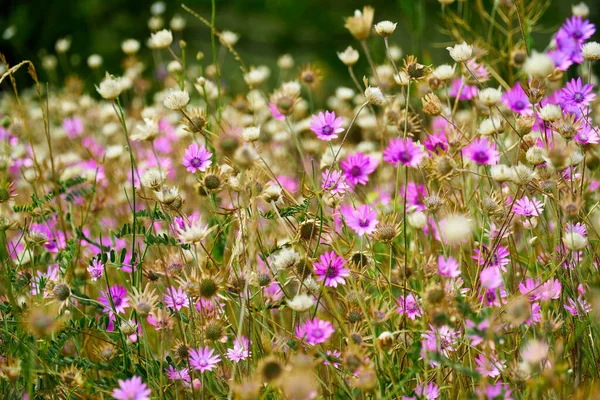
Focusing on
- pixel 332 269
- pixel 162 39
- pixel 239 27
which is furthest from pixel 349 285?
pixel 239 27

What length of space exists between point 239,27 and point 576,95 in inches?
87.6

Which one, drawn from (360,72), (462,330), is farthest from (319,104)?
(462,330)

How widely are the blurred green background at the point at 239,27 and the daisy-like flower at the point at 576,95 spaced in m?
1.67

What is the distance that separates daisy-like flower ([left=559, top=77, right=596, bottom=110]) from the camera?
38.5 inches

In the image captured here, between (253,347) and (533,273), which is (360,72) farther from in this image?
(253,347)

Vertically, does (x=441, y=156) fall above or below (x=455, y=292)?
above

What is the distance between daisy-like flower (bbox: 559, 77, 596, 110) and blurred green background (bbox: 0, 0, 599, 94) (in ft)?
5.47

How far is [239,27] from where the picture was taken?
3.04 m

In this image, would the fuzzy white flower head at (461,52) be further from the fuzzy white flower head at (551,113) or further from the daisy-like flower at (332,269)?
the daisy-like flower at (332,269)

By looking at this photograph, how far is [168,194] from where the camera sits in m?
0.87

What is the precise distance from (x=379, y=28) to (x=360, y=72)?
199cm

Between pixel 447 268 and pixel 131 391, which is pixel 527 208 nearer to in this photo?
pixel 447 268

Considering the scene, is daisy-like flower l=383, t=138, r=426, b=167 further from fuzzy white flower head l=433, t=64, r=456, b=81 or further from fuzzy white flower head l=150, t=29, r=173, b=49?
fuzzy white flower head l=150, t=29, r=173, b=49

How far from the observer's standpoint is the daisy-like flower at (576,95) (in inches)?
38.5
